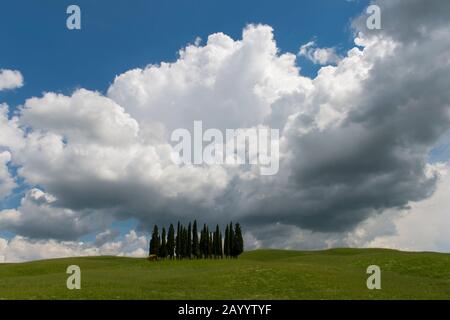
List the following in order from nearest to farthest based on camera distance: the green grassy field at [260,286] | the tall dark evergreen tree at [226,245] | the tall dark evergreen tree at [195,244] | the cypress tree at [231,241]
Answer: the green grassy field at [260,286] < the tall dark evergreen tree at [195,244] < the tall dark evergreen tree at [226,245] < the cypress tree at [231,241]

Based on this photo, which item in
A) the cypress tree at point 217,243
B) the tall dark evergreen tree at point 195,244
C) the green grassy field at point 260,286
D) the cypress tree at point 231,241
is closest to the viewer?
the green grassy field at point 260,286

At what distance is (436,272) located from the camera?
65812 millimetres

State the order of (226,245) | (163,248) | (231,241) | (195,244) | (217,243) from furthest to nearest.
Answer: (231,241)
(217,243)
(226,245)
(195,244)
(163,248)

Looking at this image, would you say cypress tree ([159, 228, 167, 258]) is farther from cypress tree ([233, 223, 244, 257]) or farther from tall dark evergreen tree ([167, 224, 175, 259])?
cypress tree ([233, 223, 244, 257])

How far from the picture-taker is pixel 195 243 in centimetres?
12775

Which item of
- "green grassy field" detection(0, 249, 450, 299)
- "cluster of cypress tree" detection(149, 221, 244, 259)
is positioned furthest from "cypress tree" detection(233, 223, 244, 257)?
"green grassy field" detection(0, 249, 450, 299)

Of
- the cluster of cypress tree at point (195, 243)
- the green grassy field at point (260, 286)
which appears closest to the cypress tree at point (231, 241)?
the cluster of cypress tree at point (195, 243)

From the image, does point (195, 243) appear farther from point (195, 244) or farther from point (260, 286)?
point (260, 286)

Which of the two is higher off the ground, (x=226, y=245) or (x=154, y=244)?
(x=154, y=244)

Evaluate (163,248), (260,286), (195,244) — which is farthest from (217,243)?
(260,286)

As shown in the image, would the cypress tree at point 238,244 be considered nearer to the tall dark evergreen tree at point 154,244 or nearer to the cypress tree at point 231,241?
the cypress tree at point 231,241

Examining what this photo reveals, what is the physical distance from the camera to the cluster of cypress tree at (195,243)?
126 m
